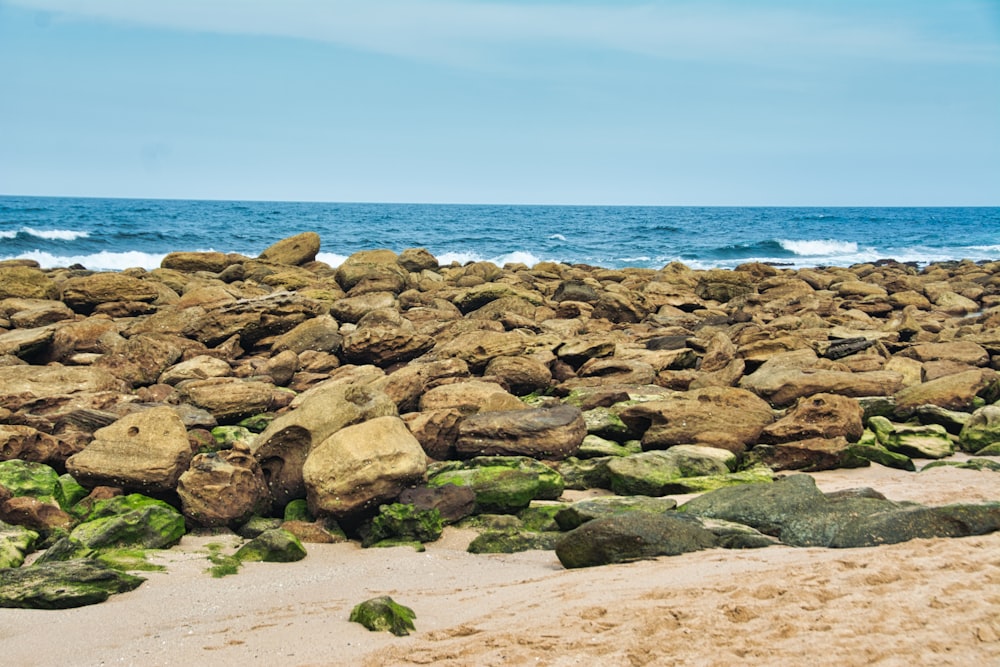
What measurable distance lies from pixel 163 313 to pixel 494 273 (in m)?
9.70

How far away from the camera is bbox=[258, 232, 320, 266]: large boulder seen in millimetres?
20219

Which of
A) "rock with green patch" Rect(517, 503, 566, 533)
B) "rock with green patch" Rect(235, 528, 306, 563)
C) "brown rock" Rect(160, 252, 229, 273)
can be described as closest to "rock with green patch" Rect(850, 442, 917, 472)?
"rock with green patch" Rect(517, 503, 566, 533)

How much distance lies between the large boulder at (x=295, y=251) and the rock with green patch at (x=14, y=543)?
48.2 feet

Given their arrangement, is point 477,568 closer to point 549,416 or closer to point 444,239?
point 549,416

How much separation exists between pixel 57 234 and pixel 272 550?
40124 millimetres

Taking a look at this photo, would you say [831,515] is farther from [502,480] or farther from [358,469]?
[358,469]

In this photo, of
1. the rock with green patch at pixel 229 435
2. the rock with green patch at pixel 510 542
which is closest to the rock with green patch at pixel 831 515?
the rock with green patch at pixel 510 542

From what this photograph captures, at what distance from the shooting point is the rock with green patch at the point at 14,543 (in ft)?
17.4

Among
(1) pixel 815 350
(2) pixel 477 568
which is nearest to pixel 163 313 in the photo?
(2) pixel 477 568

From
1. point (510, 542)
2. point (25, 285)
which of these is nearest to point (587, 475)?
point (510, 542)

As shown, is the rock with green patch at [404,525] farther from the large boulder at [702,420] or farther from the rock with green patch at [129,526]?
the large boulder at [702,420]

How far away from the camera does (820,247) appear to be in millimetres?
47031

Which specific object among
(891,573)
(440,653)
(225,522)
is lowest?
(225,522)

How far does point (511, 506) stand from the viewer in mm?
6531
